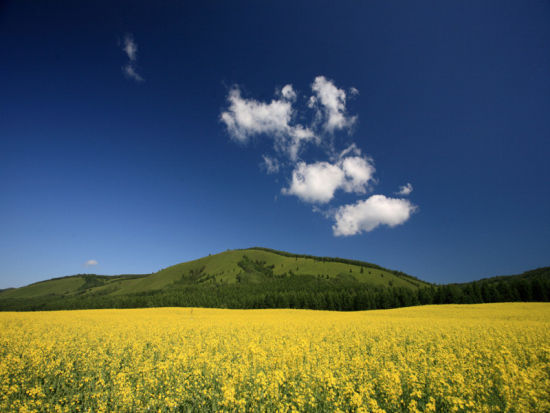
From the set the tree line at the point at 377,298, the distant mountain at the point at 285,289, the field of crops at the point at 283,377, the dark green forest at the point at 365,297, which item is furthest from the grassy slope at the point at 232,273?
the field of crops at the point at 283,377

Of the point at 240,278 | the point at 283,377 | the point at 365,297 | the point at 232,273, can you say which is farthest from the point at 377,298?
the point at 232,273

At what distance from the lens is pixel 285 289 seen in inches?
4574

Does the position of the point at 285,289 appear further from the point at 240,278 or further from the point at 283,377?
the point at 283,377

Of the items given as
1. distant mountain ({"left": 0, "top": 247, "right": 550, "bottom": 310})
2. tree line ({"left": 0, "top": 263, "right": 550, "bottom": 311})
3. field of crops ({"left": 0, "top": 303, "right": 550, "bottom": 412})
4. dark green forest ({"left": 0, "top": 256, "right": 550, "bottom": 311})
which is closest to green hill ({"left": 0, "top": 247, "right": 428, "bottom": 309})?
distant mountain ({"left": 0, "top": 247, "right": 550, "bottom": 310})

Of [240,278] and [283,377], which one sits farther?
[240,278]

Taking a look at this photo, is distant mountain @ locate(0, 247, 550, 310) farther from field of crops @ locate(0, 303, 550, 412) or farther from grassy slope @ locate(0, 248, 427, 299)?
field of crops @ locate(0, 303, 550, 412)

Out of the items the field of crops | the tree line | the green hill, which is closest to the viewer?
the field of crops

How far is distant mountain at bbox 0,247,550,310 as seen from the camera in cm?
6100

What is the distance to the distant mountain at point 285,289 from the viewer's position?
61.0m

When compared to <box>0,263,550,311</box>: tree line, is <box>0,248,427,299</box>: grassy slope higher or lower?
higher

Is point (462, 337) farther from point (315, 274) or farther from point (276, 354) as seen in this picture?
point (315, 274)

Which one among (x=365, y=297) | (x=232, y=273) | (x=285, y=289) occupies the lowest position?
(x=365, y=297)

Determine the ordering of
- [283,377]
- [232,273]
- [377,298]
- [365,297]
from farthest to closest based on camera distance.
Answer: [232,273], [377,298], [365,297], [283,377]

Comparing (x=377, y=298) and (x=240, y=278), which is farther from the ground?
(x=240, y=278)
